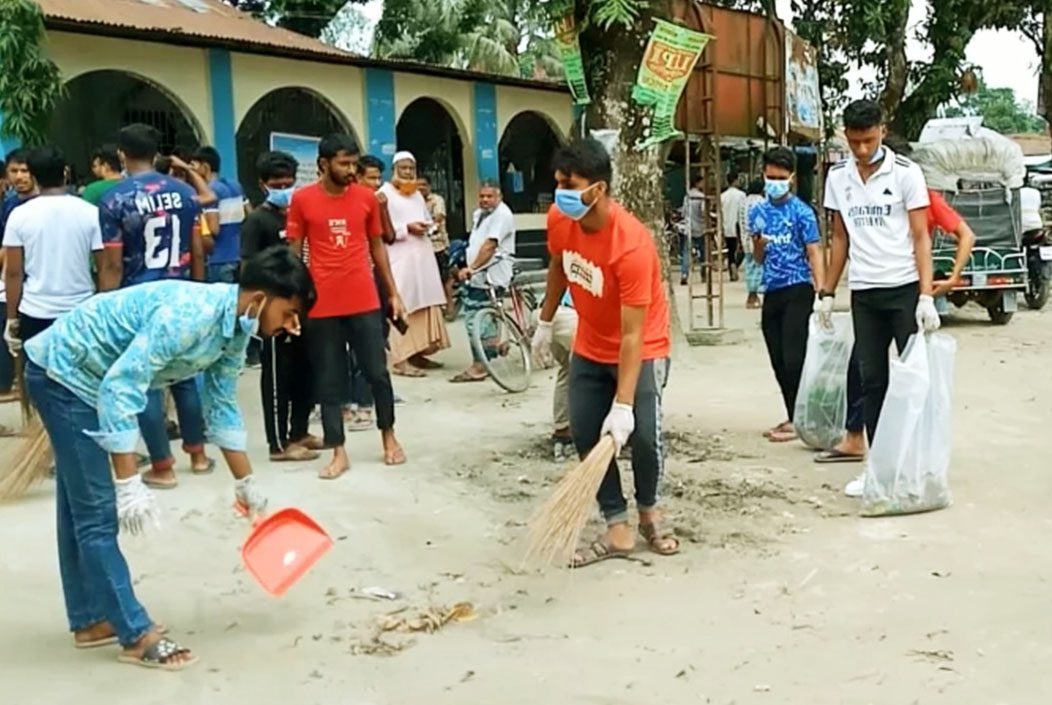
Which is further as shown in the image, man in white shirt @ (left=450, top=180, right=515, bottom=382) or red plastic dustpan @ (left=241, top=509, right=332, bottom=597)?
man in white shirt @ (left=450, top=180, right=515, bottom=382)

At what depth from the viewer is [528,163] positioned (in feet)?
67.2

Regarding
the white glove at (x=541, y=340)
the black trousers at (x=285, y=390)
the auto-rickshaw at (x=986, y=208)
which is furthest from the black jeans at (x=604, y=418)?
the auto-rickshaw at (x=986, y=208)

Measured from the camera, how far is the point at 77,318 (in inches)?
136

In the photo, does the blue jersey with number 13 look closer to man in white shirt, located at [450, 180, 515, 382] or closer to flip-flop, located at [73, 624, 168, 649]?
flip-flop, located at [73, 624, 168, 649]

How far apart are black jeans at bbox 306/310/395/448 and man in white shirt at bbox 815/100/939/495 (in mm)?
2271

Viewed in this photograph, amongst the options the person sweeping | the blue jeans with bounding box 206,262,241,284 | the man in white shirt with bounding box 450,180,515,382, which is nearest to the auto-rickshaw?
the man in white shirt with bounding box 450,180,515,382

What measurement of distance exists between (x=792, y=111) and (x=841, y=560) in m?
8.17

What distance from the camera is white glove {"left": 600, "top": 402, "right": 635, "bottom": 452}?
4.30m

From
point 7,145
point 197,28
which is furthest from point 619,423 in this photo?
point 197,28

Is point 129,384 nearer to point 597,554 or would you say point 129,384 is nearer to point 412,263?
point 597,554

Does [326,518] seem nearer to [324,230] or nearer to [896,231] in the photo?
[324,230]

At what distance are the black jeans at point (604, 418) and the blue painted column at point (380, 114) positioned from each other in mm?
10675

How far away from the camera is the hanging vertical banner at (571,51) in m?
8.23

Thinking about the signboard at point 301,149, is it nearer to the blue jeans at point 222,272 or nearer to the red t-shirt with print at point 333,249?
the blue jeans at point 222,272
